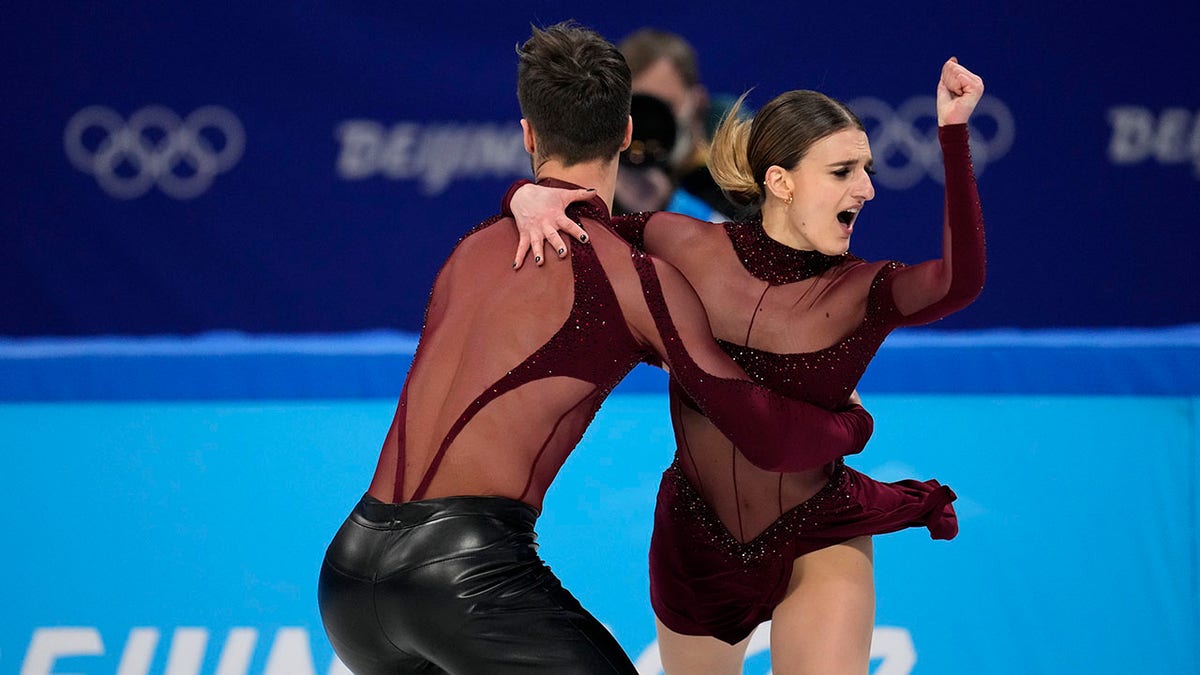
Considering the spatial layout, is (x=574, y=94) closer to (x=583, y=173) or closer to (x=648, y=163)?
(x=583, y=173)

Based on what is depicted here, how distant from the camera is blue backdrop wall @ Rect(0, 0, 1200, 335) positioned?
541cm

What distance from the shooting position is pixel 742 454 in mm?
2564

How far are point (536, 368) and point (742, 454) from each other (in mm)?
513

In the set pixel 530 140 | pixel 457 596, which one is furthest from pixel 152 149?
pixel 457 596

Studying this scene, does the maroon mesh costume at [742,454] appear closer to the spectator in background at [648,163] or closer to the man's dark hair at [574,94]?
the man's dark hair at [574,94]

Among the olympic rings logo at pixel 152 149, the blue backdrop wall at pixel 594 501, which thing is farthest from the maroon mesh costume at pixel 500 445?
the olympic rings logo at pixel 152 149

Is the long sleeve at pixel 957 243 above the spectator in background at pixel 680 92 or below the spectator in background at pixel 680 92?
below

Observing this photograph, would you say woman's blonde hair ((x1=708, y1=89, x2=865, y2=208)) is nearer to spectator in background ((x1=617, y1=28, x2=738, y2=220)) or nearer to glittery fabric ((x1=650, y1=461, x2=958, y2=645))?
glittery fabric ((x1=650, y1=461, x2=958, y2=645))

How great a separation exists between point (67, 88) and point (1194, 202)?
14.4 feet

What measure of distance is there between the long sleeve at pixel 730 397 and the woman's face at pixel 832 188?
0.35 m

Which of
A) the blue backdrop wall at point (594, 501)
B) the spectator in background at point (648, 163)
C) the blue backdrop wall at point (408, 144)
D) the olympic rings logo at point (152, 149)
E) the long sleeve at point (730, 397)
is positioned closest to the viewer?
the long sleeve at point (730, 397)

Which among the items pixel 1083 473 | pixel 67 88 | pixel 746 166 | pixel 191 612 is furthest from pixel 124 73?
pixel 1083 473

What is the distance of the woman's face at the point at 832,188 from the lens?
8.43ft

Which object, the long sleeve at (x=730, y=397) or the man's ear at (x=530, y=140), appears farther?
the man's ear at (x=530, y=140)
